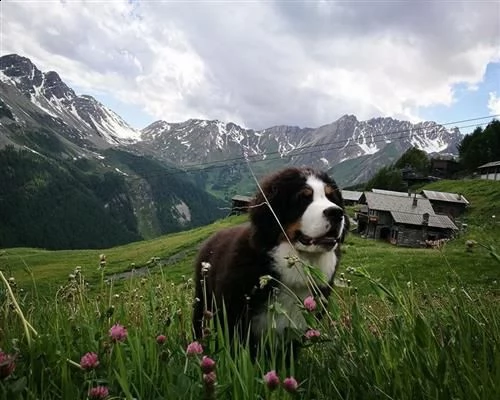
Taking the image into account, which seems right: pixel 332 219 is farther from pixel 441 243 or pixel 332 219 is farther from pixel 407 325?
pixel 407 325

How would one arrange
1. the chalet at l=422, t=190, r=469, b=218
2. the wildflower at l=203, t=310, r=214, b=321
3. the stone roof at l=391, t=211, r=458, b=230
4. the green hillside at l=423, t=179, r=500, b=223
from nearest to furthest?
the wildflower at l=203, t=310, r=214, b=321 → the stone roof at l=391, t=211, r=458, b=230 → the green hillside at l=423, t=179, r=500, b=223 → the chalet at l=422, t=190, r=469, b=218

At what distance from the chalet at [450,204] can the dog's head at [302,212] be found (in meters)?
101

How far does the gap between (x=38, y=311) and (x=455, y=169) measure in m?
152

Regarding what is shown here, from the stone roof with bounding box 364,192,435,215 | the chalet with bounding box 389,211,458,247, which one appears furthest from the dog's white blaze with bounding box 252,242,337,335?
the stone roof with bounding box 364,192,435,215

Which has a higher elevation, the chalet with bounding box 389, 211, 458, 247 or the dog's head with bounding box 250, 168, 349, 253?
the dog's head with bounding box 250, 168, 349, 253

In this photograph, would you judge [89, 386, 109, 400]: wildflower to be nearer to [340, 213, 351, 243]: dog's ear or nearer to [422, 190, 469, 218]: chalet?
[340, 213, 351, 243]: dog's ear

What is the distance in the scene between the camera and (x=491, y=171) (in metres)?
112

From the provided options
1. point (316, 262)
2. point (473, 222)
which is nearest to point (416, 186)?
point (473, 222)

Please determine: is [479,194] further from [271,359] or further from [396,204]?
[271,359]

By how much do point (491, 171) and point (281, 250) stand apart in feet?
394

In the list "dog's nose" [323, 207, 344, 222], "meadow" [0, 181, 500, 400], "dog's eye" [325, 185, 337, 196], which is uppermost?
"dog's eye" [325, 185, 337, 196]

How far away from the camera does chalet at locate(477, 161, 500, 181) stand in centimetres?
10862

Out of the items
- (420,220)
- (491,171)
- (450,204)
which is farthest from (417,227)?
(491,171)

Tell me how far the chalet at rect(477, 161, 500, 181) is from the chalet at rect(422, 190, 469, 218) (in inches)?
462
